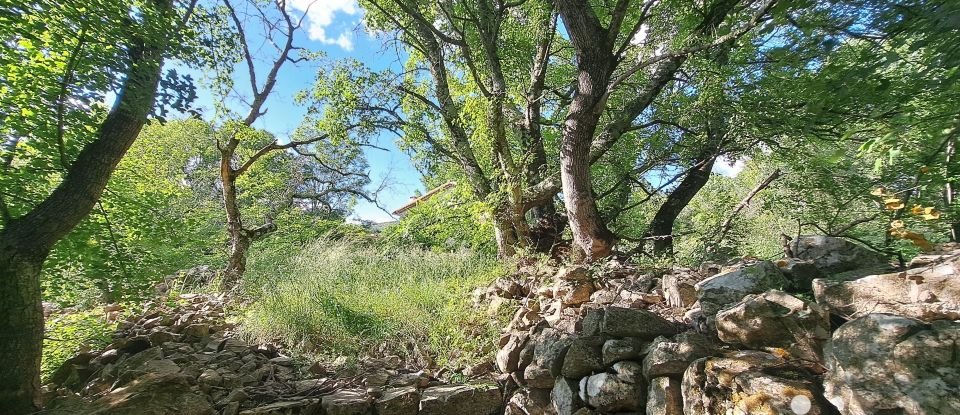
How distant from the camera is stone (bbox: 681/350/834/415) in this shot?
5.69 ft

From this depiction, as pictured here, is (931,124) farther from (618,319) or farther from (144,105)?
(144,105)

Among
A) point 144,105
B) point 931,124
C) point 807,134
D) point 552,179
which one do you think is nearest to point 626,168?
point 552,179

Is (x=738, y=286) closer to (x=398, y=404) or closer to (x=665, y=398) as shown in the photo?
(x=665, y=398)

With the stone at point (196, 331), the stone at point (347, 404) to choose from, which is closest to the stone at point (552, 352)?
the stone at point (347, 404)

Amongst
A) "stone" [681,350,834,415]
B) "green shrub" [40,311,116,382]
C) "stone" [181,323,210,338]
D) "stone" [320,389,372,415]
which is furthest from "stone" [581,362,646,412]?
"green shrub" [40,311,116,382]

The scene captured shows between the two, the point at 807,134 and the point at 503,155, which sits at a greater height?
the point at 503,155

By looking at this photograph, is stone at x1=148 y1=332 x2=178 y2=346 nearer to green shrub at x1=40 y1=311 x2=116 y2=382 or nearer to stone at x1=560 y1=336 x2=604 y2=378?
green shrub at x1=40 y1=311 x2=116 y2=382

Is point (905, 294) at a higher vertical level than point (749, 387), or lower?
higher

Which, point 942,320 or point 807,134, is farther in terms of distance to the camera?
point 807,134

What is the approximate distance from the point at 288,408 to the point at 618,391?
2.18 meters

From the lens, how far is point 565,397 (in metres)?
2.72

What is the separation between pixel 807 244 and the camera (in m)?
2.89

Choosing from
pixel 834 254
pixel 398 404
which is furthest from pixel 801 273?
pixel 398 404

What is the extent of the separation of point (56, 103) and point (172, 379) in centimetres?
203
